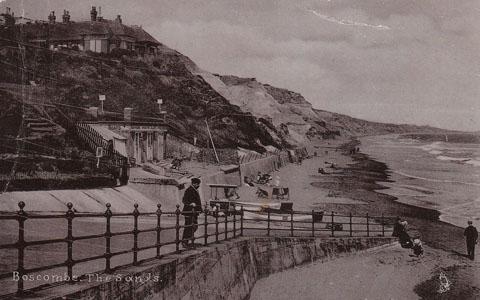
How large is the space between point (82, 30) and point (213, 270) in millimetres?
48575

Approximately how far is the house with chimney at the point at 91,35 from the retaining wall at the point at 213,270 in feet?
116

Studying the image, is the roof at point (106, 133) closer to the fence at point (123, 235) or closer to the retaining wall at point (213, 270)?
the fence at point (123, 235)

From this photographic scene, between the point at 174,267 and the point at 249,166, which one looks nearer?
the point at 174,267

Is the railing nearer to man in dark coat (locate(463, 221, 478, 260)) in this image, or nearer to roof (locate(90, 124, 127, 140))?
man in dark coat (locate(463, 221, 478, 260))

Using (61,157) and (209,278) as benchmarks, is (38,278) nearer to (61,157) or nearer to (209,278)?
(209,278)

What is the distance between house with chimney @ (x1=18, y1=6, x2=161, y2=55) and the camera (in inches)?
1853

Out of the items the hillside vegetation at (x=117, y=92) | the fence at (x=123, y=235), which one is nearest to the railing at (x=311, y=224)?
the fence at (x=123, y=235)

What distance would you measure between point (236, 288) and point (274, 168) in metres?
40.8

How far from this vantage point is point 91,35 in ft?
177

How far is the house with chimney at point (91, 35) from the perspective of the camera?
4708 centimetres

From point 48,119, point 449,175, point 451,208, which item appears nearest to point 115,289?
point 48,119

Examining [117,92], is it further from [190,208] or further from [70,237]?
[70,237]

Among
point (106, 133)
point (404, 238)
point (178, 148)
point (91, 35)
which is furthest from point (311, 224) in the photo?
point (91, 35)

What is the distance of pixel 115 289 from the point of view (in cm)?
566
